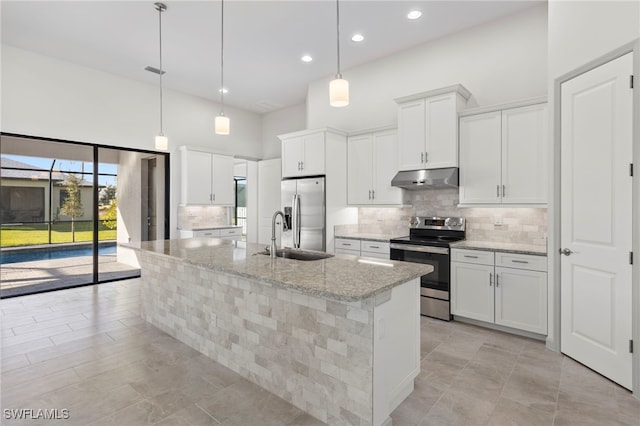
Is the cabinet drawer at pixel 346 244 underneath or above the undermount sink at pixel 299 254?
underneath

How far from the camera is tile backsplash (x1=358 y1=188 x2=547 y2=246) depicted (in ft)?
12.4

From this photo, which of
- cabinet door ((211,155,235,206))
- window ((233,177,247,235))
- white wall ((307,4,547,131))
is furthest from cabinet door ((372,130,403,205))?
window ((233,177,247,235))

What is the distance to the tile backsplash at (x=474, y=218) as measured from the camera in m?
3.77

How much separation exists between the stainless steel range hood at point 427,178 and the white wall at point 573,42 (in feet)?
3.39

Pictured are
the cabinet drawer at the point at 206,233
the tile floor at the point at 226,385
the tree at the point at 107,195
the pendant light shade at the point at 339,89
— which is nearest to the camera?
the tile floor at the point at 226,385

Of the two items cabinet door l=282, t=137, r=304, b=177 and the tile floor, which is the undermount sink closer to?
the tile floor

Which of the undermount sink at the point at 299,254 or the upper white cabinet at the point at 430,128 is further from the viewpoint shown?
the upper white cabinet at the point at 430,128

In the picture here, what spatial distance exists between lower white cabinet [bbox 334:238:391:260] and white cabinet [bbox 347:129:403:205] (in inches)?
25.9

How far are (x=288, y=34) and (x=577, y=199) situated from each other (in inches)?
150

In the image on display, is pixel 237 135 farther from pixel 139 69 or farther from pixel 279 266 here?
pixel 279 266

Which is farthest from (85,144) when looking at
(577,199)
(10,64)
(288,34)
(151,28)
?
(577,199)

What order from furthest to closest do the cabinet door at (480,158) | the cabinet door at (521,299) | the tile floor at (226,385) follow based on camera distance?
the cabinet door at (480,158) < the cabinet door at (521,299) < the tile floor at (226,385)

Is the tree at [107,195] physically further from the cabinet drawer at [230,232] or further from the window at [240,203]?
the window at [240,203]

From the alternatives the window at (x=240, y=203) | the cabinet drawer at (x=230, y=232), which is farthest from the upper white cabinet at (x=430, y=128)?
the window at (x=240, y=203)
